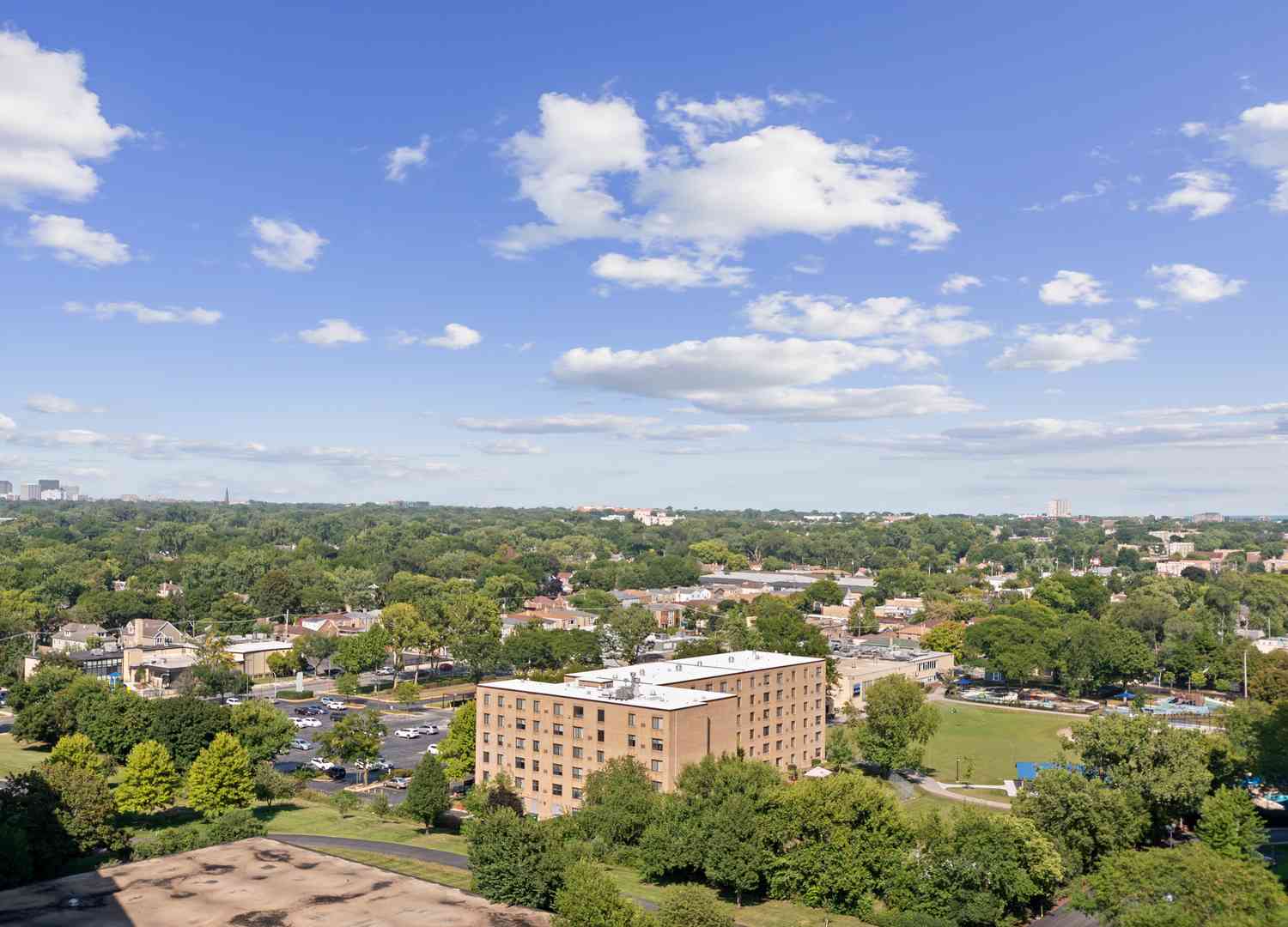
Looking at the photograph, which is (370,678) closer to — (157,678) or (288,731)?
(157,678)

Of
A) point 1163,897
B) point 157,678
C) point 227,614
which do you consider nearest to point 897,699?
point 1163,897

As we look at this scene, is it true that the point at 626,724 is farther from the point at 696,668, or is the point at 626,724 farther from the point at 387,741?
the point at 387,741

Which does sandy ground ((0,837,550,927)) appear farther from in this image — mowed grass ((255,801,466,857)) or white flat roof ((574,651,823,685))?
white flat roof ((574,651,823,685))

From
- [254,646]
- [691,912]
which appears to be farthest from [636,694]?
[254,646]

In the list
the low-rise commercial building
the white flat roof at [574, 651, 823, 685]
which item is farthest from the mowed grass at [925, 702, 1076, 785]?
the white flat roof at [574, 651, 823, 685]

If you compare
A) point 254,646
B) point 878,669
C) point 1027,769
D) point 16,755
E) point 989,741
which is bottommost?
point 989,741

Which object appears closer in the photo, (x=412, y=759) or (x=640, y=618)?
(x=412, y=759)
